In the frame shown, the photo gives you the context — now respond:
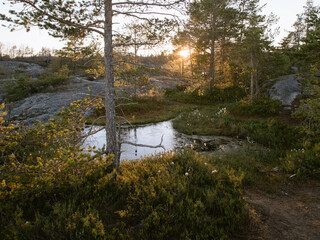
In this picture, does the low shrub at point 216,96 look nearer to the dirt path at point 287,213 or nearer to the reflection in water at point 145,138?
the reflection in water at point 145,138

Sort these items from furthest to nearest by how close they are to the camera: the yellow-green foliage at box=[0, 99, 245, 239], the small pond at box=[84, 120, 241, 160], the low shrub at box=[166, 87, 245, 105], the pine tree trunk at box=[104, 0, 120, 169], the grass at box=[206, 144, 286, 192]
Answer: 1. the low shrub at box=[166, 87, 245, 105]
2. the small pond at box=[84, 120, 241, 160]
3. the grass at box=[206, 144, 286, 192]
4. the pine tree trunk at box=[104, 0, 120, 169]
5. the yellow-green foliage at box=[0, 99, 245, 239]

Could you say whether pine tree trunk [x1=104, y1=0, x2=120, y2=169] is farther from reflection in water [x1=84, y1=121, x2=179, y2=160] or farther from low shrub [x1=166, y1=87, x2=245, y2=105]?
low shrub [x1=166, y1=87, x2=245, y2=105]

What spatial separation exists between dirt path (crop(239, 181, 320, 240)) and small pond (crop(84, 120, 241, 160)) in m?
4.32

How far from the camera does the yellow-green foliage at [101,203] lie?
3.31 meters

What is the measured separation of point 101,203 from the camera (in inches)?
166

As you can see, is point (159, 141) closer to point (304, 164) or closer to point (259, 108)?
point (304, 164)

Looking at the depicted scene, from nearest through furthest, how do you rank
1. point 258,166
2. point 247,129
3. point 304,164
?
point 304,164, point 258,166, point 247,129

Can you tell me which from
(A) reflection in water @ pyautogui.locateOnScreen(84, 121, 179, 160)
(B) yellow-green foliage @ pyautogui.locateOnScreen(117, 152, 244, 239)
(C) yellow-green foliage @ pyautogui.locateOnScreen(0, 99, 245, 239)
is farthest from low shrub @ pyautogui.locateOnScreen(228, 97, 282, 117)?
(C) yellow-green foliage @ pyautogui.locateOnScreen(0, 99, 245, 239)

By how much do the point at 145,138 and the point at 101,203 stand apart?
7570mm

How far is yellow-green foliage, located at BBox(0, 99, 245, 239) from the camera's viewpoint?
3307 millimetres

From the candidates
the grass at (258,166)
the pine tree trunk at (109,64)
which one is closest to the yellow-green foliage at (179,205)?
the grass at (258,166)

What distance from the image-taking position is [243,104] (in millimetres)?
17344

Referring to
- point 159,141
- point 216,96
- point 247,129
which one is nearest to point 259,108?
point 247,129

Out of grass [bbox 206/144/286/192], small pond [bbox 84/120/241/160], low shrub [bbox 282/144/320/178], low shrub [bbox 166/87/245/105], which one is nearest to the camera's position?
grass [bbox 206/144/286/192]
